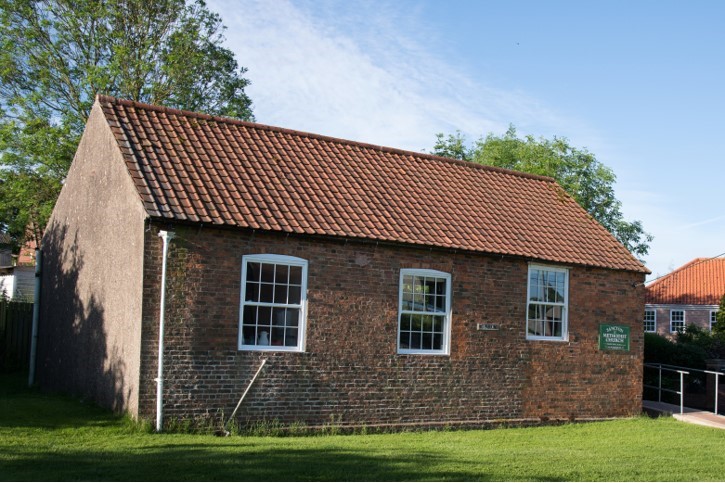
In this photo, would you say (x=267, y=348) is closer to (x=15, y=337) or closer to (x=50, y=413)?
(x=50, y=413)

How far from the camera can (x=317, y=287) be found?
1451cm

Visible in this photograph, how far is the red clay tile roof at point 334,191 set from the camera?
558 inches

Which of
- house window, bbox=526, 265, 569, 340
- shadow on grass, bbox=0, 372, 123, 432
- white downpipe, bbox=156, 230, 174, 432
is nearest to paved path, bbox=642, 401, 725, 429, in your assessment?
house window, bbox=526, 265, 569, 340

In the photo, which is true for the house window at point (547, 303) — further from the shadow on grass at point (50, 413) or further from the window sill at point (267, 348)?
the shadow on grass at point (50, 413)

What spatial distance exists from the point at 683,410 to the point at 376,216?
9.77 meters

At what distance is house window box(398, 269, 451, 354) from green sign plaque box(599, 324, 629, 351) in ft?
14.2

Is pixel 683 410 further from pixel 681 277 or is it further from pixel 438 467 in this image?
pixel 681 277

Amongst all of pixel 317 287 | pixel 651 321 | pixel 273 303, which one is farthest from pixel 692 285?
pixel 273 303

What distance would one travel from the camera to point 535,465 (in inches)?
460

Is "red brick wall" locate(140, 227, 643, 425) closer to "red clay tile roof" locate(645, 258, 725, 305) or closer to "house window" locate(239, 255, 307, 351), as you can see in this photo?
"house window" locate(239, 255, 307, 351)

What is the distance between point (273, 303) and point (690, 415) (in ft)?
35.4

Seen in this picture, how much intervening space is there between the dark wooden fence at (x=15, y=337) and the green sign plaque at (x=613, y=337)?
14776mm

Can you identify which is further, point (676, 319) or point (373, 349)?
point (676, 319)

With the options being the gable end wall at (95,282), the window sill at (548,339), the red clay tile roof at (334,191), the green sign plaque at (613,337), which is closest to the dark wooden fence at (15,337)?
the gable end wall at (95,282)
